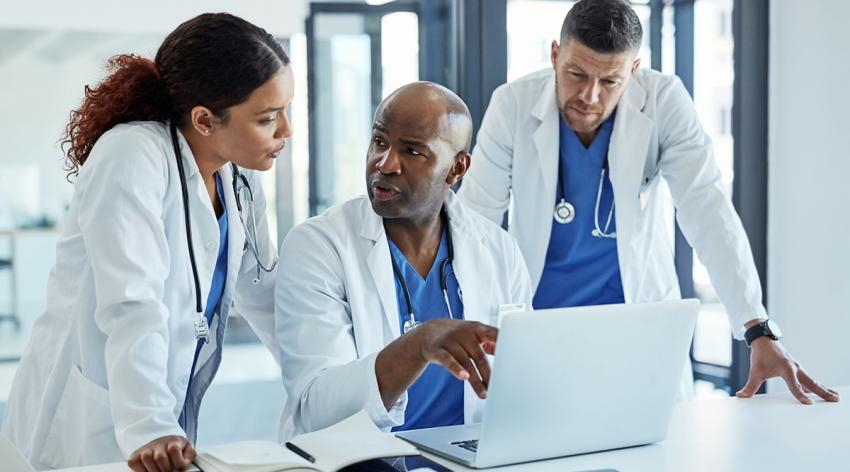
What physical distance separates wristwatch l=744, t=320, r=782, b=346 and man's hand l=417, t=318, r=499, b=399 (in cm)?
85

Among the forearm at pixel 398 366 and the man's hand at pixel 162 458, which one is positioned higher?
the forearm at pixel 398 366

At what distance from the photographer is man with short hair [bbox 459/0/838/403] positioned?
228 centimetres

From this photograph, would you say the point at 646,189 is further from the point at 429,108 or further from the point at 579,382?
the point at 579,382

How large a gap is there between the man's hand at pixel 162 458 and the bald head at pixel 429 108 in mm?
786

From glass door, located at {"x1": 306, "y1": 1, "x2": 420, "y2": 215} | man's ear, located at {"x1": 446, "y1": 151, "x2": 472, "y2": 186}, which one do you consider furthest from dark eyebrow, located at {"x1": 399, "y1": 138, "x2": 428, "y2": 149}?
glass door, located at {"x1": 306, "y1": 1, "x2": 420, "y2": 215}

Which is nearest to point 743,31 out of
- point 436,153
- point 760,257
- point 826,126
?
point 826,126

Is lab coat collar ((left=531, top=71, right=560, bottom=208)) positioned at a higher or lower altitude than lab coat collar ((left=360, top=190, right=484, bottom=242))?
higher

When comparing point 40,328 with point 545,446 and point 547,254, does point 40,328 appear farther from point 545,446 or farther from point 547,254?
point 547,254

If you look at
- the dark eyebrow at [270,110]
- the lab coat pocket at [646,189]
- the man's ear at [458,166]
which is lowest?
the lab coat pocket at [646,189]

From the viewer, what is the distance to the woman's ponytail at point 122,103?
1.66 metres

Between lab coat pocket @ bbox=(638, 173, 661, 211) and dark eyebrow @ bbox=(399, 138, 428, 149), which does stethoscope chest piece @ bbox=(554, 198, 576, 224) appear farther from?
dark eyebrow @ bbox=(399, 138, 428, 149)

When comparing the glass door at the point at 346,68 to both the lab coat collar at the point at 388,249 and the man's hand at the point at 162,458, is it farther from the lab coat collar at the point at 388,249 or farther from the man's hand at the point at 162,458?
the man's hand at the point at 162,458

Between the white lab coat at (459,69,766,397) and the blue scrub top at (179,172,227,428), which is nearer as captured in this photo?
the blue scrub top at (179,172,227,428)

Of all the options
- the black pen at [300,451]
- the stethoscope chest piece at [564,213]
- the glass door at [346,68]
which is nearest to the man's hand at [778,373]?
the stethoscope chest piece at [564,213]
